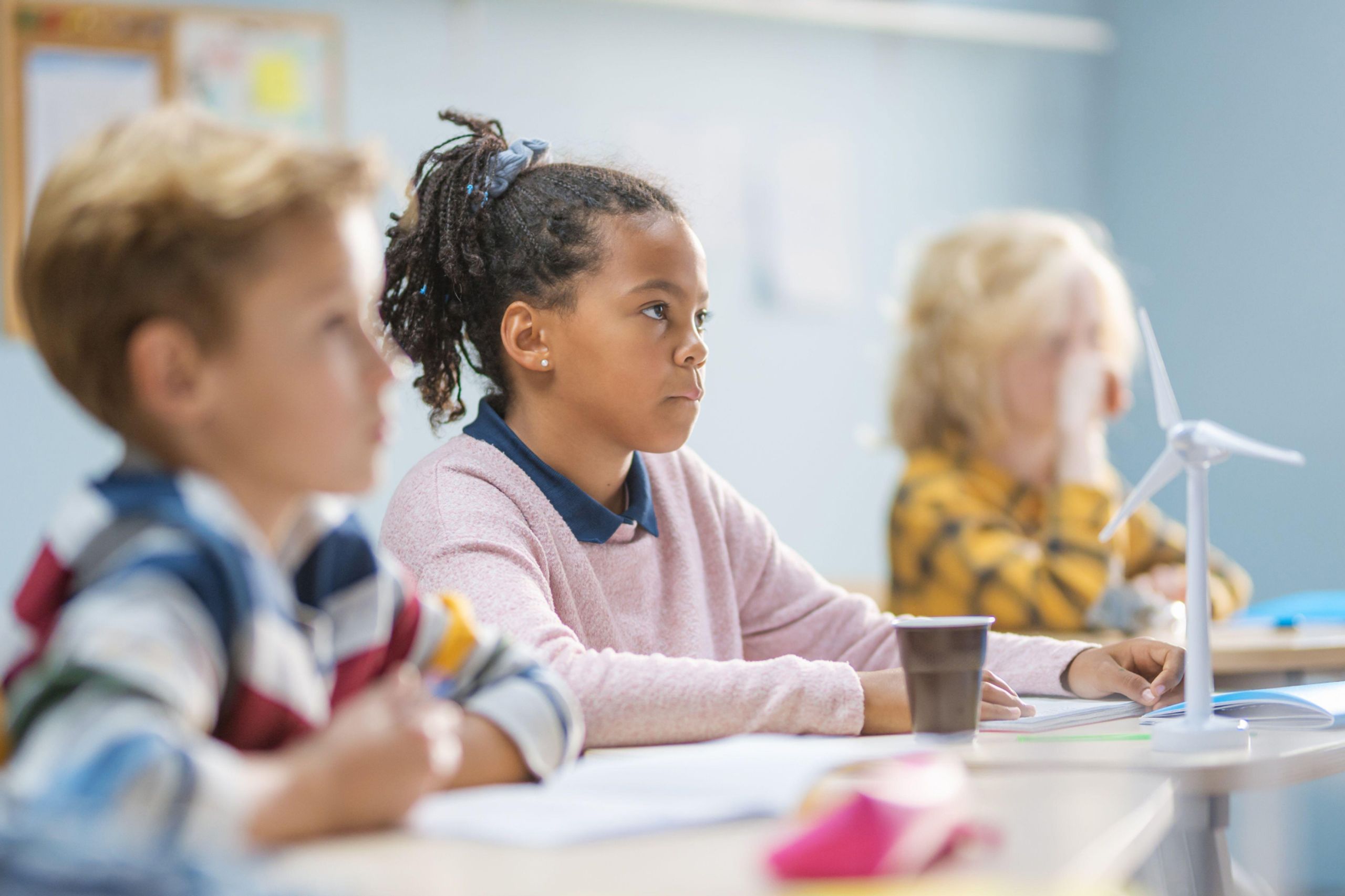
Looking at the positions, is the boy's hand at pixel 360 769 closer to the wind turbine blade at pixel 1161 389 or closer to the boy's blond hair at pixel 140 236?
the boy's blond hair at pixel 140 236

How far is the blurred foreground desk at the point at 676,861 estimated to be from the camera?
22.4 inches

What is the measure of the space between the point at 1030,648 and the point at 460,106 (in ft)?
6.52

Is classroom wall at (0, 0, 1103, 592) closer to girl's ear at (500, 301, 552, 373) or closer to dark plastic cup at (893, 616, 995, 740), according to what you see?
girl's ear at (500, 301, 552, 373)

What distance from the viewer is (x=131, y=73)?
257 centimetres

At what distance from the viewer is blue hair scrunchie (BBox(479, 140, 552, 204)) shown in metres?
1.41

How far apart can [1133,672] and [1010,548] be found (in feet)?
3.46

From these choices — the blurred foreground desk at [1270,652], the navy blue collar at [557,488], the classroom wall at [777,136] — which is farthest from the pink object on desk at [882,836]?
the classroom wall at [777,136]

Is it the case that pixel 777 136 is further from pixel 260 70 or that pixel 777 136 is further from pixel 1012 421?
pixel 260 70

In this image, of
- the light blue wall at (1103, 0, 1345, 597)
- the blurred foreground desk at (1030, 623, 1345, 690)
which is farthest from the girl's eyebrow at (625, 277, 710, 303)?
the light blue wall at (1103, 0, 1345, 597)

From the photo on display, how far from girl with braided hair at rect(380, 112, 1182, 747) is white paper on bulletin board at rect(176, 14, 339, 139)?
4.26ft

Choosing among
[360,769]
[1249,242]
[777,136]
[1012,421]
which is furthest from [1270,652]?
[1249,242]

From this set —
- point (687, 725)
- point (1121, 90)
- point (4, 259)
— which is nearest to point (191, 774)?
point (687, 725)

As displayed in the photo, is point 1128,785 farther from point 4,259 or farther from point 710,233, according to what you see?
point 710,233

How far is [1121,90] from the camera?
386cm
